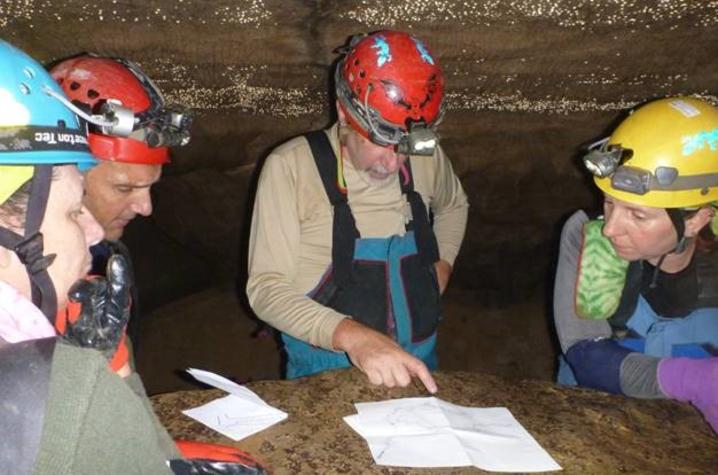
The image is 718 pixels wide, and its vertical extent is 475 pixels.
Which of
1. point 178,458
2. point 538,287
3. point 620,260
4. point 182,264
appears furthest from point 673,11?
point 182,264

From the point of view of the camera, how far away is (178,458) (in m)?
1.47

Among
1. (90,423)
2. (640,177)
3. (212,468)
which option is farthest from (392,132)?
(90,423)

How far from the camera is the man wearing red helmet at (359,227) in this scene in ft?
8.51

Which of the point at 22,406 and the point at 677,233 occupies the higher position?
the point at 22,406

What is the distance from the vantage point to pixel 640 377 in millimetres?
2334

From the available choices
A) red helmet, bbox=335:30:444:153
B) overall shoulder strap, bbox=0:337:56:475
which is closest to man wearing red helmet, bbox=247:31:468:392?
red helmet, bbox=335:30:444:153

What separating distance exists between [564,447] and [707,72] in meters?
2.92

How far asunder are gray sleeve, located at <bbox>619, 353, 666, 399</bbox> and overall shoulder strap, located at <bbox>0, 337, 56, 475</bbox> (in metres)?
2.05

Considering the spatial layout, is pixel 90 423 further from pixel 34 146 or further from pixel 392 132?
pixel 392 132

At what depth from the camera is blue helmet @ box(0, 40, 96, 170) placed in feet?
4.94

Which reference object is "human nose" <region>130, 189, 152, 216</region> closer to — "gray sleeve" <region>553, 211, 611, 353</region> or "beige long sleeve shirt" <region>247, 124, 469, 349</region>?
"beige long sleeve shirt" <region>247, 124, 469, 349</region>

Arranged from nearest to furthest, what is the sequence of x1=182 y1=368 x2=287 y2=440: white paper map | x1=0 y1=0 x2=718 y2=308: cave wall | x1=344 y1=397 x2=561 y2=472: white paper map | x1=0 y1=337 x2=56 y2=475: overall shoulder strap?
x1=0 y1=337 x2=56 y2=475: overall shoulder strap
x1=344 y1=397 x2=561 y2=472: white paper map
x1=182 y1=368 x2=287 y2=440: white paper map
x1=0 y1=0 x2=718 y2=308: cave wall

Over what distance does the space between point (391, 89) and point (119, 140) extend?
1181 millimetres

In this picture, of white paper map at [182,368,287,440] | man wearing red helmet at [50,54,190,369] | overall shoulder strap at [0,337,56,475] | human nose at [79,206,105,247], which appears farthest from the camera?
man wearing red helmet at [50,54,190,369]
